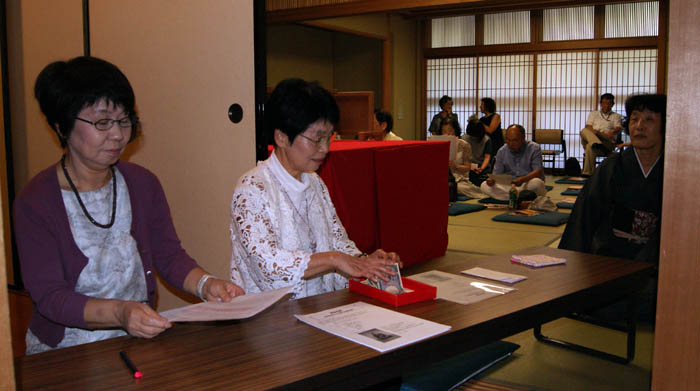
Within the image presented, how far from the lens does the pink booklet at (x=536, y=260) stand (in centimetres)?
199

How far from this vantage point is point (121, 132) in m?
1.48

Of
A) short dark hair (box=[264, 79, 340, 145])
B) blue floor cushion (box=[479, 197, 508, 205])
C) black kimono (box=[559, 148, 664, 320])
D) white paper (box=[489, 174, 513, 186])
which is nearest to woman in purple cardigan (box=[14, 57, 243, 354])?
short dark hair (box=[264, 79, 340, 145])

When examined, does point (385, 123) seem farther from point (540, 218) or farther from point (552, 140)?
point (552, 140)

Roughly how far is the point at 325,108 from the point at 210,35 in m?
1.08

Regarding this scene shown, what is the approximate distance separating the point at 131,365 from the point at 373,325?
1.68 ft

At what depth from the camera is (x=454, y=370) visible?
221 cm

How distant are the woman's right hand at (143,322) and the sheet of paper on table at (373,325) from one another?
0.31 m

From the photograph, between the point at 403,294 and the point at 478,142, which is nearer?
the point at 403,294

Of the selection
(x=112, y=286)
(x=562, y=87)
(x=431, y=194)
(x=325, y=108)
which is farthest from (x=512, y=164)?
(x=112, y=286)

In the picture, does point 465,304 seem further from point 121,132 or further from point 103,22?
point 103,22

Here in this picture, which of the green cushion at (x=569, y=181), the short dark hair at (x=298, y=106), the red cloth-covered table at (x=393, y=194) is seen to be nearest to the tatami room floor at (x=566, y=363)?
the short dark hair at (x=298, y=106)

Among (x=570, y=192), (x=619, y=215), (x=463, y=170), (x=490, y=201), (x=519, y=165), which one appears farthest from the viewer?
(x=570, y=192)

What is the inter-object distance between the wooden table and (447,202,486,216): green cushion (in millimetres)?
4517

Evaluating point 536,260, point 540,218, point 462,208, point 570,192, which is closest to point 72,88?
point 536,260
